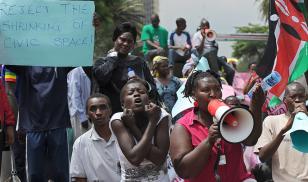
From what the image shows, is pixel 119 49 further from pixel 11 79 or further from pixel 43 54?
pixel 11 79

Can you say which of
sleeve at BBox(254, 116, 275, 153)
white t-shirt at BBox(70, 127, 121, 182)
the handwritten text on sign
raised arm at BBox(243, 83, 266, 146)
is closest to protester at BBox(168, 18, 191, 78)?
the handwritten text on sign

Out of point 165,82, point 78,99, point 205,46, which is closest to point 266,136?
point 165,82

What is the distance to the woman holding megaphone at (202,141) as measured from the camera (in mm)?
3674

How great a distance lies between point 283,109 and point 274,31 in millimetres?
828

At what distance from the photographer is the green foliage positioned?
104 ft

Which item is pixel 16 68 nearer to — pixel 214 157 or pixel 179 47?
pixel 214 157

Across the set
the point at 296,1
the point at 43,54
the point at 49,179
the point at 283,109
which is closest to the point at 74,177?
the point at 49,179

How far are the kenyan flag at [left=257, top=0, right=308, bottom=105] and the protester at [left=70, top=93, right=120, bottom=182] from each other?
5.81ft

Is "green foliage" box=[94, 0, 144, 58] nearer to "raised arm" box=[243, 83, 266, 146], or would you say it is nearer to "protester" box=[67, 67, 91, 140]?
"protester" box=[67, 67, 91, 140]

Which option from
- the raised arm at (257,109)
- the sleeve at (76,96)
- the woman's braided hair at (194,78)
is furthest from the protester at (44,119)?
the raised arm at (257,109)

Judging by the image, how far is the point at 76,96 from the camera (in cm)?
761

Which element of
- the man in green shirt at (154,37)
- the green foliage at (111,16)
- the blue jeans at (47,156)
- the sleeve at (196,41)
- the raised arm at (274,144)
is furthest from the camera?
the green foliage at (111,16)

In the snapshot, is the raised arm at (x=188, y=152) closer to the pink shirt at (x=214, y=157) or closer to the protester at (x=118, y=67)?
the pink shirt at (x=214, y=157)

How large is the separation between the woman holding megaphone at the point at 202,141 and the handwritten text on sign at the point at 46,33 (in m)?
2.46
